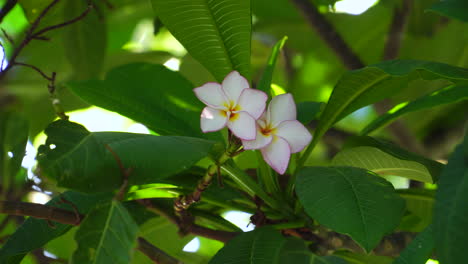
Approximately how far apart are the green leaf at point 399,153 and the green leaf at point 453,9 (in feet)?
0.68

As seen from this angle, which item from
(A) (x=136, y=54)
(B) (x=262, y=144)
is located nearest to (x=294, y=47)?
(A) (x=136, y=54)

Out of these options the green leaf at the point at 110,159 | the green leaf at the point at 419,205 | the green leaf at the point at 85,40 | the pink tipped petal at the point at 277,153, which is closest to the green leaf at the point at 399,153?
the green leaf at the point at 419,205

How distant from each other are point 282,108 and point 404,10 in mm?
1047

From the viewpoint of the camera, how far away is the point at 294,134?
2.70ft

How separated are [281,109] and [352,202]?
149mm

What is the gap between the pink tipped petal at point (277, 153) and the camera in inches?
31.4

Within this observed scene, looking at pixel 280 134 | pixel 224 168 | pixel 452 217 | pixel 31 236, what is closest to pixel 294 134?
pixel 280 134

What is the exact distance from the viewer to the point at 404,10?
1767mm

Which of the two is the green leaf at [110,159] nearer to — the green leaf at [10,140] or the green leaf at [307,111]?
the green leaf at [10,140]

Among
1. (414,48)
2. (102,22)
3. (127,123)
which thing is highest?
(414,48)

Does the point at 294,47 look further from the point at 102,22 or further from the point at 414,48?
the point at 102,22

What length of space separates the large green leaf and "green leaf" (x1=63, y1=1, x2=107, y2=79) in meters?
0.84

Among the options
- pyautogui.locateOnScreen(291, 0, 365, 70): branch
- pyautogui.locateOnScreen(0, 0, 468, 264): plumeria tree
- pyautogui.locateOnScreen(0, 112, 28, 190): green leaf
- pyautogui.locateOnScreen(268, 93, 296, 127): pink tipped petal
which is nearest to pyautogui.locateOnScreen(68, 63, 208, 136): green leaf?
pyautogui.locateOnScreen(0, 0, 468, 264): plumeria tree

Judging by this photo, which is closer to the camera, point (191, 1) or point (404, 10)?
point (191, 1)
